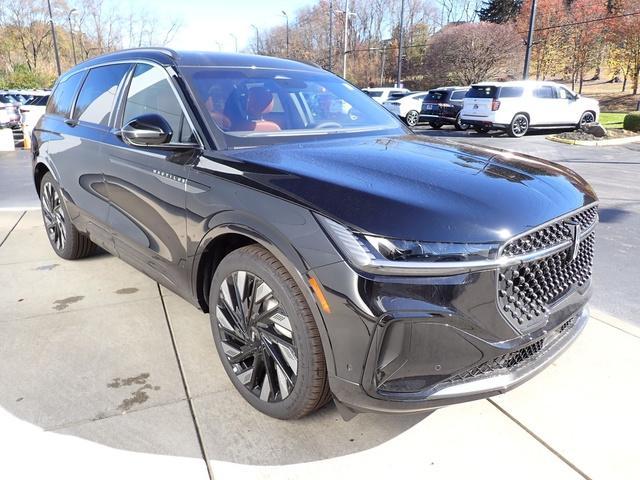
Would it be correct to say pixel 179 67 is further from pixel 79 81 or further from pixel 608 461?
pixel 608 461

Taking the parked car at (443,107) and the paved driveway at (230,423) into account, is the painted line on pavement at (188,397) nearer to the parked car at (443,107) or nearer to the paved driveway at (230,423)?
the paved driveway at (230,423)

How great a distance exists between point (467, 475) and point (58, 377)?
7.35ft

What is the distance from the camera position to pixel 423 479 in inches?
86.8

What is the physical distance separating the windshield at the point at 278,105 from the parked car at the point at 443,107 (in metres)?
16.9

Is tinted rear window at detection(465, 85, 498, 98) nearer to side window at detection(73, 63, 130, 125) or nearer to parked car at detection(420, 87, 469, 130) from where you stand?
parked car at detection(420, 87, 469, 130)

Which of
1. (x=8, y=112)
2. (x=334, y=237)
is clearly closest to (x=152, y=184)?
(x=334, y=237)

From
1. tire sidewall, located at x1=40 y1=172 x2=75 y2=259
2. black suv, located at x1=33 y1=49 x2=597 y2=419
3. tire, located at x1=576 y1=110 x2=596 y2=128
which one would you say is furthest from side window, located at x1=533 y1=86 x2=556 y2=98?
tire sidewall, located at x1=40 y1=172 x2=75 y2=259

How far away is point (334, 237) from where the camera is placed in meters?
2.02

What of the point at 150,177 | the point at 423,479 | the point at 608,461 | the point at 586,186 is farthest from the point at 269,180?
the point at 608,461

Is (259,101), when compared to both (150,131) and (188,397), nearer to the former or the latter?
(150,131)

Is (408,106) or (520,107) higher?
(520,107)

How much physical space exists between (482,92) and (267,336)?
17.3 m

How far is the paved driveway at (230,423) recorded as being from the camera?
90.0 inches

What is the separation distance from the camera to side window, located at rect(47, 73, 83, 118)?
4508 mm
